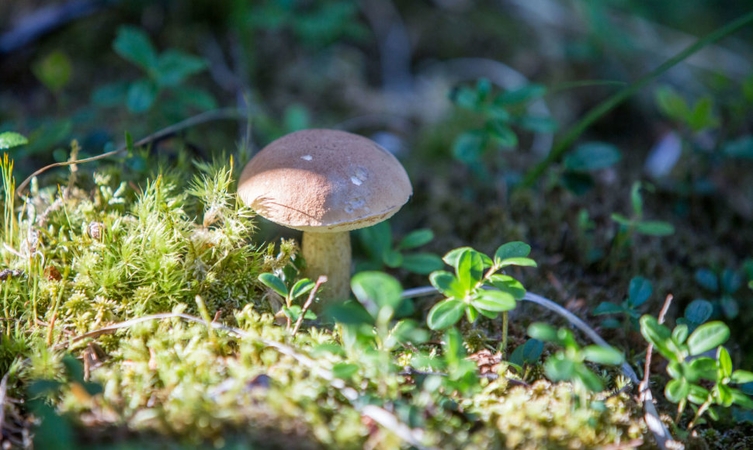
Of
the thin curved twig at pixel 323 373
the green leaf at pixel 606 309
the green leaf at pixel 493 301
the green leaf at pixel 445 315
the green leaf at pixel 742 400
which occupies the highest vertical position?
the green leaf at pixel 493 301

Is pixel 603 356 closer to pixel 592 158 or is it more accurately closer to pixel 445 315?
pixel 445 315

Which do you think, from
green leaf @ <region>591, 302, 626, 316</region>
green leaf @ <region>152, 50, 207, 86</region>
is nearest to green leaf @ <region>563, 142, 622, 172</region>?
green leaf @ <region>591, 302, 626, 316</region>

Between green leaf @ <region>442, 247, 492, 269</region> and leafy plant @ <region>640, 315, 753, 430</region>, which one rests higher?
green leaf @ <region>442, 247, 492, 269</region>

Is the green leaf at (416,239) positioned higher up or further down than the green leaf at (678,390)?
higher up

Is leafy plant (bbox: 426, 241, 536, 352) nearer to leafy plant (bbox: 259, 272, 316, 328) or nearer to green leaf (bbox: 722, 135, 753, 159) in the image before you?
leafy plant (bbox: 259, 272, 316, 328)

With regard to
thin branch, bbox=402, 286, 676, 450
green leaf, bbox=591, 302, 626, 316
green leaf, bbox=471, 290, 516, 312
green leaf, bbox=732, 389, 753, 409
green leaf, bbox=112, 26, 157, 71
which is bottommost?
thin branch, bbox=402, 286, 676, 450

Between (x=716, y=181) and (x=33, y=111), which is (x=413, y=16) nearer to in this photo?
(x=716, y=181)

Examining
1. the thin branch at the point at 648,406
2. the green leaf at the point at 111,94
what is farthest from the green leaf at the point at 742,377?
the green leaf at the point at 111,94

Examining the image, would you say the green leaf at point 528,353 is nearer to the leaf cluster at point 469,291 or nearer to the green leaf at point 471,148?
the leaf cluster at point 469,291
